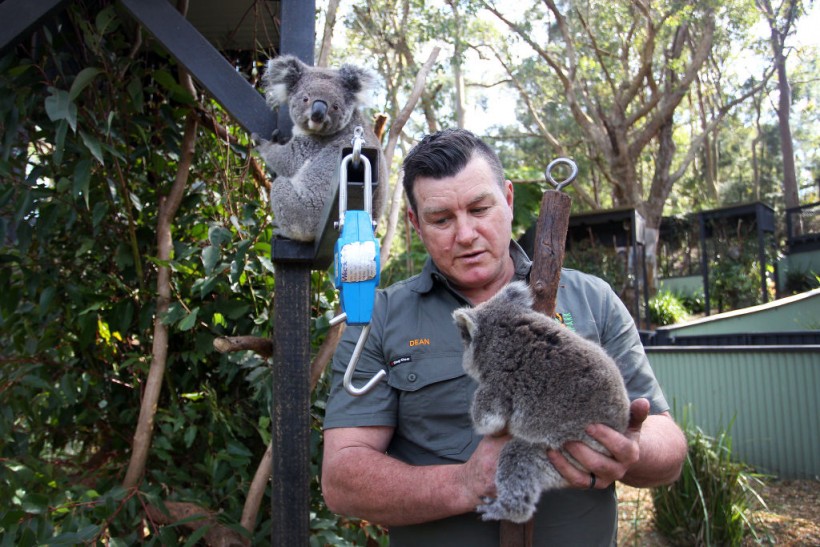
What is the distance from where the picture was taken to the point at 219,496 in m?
2.51

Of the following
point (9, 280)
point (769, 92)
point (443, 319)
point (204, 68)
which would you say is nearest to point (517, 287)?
point (443, 319)

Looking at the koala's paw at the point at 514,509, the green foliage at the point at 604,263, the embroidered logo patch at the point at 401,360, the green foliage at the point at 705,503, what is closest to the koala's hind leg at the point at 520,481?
the koala's paw at the point at 514,509

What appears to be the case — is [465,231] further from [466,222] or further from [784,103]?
[784,103]

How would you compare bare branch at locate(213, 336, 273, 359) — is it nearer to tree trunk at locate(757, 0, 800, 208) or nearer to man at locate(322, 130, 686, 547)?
man at locate(322, 130, 686, 547)

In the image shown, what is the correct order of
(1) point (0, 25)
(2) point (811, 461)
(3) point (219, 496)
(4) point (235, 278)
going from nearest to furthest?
(1) point (0, 25) → (4) point (235, 278) → (3) point (219, 496) → (2) point (811, 461)

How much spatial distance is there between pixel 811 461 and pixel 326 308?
152 inches

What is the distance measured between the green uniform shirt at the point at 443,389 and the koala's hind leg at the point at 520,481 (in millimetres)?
216

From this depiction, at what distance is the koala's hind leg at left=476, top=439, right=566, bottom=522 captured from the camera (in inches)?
43.1

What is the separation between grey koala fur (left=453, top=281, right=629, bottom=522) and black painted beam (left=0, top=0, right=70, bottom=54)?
179cm

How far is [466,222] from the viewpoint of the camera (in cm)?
139

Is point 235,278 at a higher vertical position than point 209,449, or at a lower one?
higher

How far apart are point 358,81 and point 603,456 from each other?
71.7 inches

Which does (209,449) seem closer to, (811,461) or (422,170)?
(422,170)

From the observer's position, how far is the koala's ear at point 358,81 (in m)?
2.41
